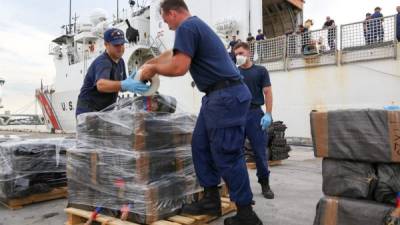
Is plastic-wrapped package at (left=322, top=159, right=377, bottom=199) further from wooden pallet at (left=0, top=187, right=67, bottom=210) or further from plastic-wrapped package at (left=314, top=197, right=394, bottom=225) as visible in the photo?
wooden pallet at (left=0, top=187, right=67, bottom=210)

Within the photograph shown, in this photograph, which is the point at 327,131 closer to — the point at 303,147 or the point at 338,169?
the point at 338,169

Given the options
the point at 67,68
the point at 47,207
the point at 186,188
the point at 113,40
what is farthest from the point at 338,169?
the point at 67,68

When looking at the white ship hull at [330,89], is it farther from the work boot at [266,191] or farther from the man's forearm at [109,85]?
the man's forearm at [109,85]

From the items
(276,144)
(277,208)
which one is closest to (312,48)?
(276,144)

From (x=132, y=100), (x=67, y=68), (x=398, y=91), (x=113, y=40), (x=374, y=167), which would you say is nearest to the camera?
(x=374, y=167)

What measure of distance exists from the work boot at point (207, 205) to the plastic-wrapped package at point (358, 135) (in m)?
0.94

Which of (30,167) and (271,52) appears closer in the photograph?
(30,167)

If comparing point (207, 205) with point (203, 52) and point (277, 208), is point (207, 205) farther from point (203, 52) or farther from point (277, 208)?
point (203, 52)

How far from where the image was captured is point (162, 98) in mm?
2979

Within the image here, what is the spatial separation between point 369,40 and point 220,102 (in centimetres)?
748

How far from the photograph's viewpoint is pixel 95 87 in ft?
11.5

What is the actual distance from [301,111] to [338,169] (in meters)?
7.95

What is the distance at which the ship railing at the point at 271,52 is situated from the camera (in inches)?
404

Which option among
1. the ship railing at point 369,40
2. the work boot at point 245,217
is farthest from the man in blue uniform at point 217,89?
the ship railing at point 369,40
